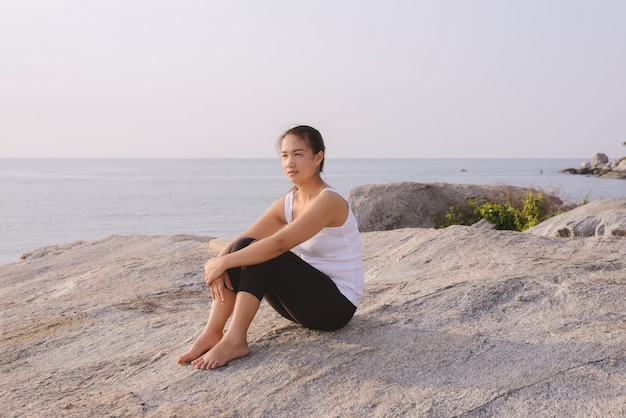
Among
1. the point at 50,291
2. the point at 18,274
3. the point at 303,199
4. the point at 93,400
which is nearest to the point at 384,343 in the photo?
the point at 303,199

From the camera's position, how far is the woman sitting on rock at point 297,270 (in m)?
3.76

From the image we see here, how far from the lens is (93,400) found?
360cm

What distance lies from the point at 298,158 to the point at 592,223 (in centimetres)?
439

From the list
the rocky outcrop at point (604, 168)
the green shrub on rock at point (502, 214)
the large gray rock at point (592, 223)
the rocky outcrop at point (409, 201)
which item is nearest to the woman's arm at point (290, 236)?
the large gray rock at point (592, 223)

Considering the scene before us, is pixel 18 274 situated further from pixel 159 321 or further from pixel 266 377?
pixel 266 377

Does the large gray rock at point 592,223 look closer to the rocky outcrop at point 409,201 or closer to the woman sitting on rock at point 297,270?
the rocky outcrop at point 409,201

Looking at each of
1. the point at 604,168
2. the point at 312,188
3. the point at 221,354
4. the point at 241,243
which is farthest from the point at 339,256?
the point at 604,168

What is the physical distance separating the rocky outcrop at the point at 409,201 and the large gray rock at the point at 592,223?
2980 mm

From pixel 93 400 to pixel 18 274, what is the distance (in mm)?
4913

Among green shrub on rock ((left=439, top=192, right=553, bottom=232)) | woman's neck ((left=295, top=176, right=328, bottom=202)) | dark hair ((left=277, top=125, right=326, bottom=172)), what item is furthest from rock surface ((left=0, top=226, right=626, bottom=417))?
green shrub on rock ((left=439, top=192, right=553, bottom=232))

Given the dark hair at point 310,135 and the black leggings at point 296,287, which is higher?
the dark hair at point 310,135

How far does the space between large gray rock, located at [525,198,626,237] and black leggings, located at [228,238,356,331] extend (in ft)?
13.1

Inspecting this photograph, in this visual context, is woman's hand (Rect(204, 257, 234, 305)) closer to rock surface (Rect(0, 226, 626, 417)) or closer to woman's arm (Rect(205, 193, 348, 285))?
woman's arm (Rect(205, 193, 348, 285))

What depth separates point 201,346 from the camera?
3.92m
